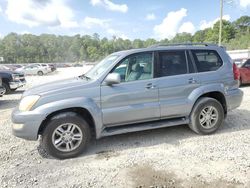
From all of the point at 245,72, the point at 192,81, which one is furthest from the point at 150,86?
the point at 245,72

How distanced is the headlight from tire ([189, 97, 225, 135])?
2993mm

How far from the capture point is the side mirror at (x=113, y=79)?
4.33 meters

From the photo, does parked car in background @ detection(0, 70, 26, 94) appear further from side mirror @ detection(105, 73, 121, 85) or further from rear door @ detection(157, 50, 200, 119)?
rear door @ detection(157, 50, 200, 119)

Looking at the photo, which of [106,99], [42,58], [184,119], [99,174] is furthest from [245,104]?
[42,58]

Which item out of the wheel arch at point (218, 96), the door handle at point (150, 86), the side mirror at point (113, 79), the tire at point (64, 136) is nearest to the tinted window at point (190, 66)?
the wheel arch at point (218, 96)

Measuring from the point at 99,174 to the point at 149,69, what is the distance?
2.14 metres

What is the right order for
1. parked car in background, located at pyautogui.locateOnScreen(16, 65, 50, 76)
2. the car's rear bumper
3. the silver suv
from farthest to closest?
1. parked car in background, located at pyautogui.locateOnScreen(16, 65, 50, 76)
2. the car's rear bumper
3. the silver suv

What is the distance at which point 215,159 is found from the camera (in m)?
4.06

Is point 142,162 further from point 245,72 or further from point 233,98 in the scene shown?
point 245,72

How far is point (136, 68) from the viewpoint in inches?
189

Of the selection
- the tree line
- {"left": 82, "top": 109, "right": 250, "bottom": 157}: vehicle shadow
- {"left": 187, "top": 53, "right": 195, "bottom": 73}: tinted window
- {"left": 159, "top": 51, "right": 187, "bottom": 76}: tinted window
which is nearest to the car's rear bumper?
{"left": 82, "top": 109, "right": 250, "bottom": 157}: vehicle shadow

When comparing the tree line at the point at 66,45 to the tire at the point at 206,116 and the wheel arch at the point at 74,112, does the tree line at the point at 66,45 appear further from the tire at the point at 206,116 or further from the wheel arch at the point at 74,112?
the wheel arch at the point at 74,112

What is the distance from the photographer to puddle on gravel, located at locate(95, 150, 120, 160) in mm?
4305

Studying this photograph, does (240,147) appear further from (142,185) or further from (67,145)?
(67,145)
